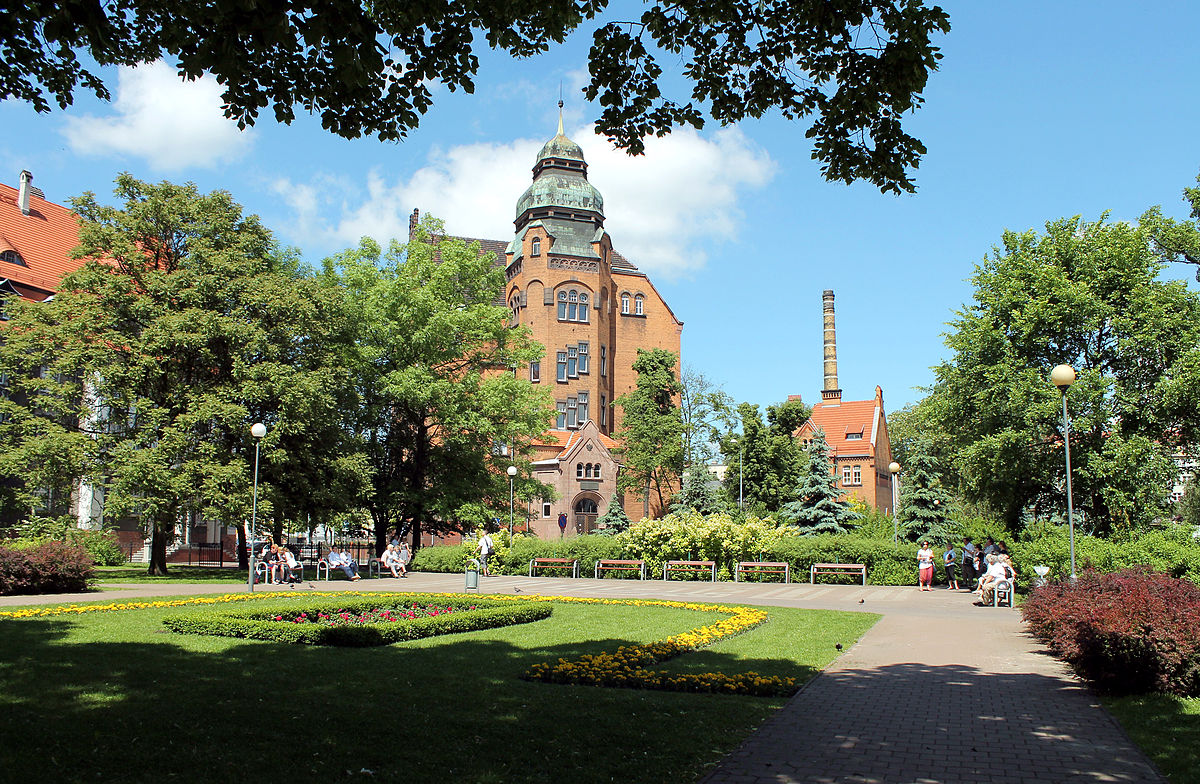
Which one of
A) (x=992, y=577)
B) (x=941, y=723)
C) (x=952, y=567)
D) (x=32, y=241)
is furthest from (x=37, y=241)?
(x=941, y=723)

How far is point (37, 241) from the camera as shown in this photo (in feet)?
145

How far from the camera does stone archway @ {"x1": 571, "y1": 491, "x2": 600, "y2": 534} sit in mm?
59125

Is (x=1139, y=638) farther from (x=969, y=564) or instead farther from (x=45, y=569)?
(x=45, y=569)

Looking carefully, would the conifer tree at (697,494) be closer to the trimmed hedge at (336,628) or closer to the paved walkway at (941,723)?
the trimmed hedge at (336,628)

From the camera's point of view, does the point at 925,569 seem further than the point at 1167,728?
Yes

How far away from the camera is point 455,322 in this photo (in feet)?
122

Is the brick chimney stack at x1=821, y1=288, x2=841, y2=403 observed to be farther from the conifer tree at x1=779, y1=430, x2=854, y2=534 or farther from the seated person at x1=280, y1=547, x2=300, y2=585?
the seated person at x1=280, y1=547, x2=300, y2=585

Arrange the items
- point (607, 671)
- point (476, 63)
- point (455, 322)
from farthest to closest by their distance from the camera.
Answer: point (455, 322), point (607, 671), point (476, 63)

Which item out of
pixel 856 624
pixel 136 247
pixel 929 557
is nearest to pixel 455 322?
pixel 136 247

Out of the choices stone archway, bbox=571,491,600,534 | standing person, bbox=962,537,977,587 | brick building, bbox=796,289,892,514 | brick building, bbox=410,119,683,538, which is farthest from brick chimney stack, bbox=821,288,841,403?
→ standing person, bbox=962,537,977,587

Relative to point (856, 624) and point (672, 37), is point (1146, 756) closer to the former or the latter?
point (672, 37)

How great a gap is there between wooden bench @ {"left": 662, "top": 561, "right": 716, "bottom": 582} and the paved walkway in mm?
13252

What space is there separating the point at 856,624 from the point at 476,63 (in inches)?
466

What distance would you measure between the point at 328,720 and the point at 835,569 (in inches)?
894
